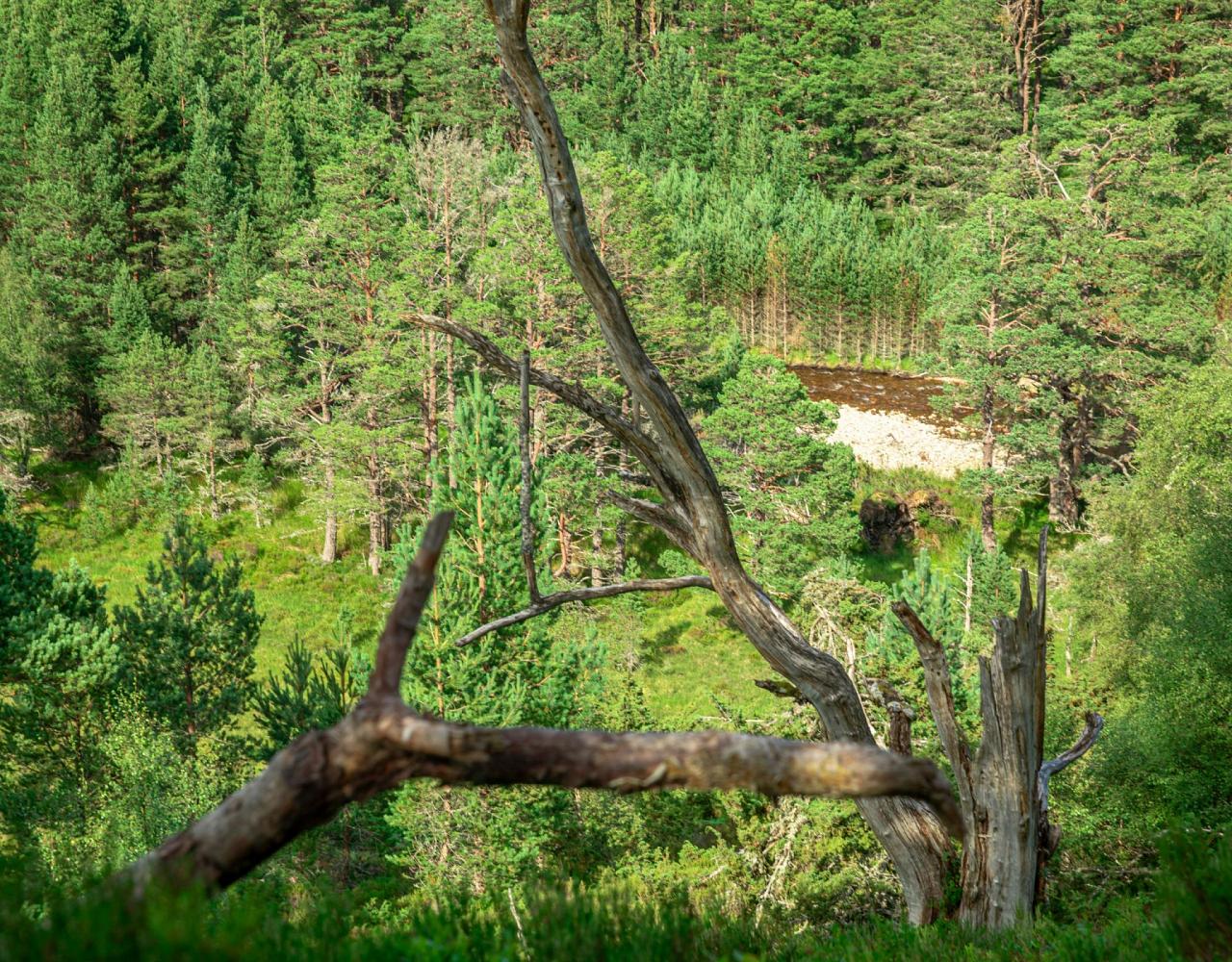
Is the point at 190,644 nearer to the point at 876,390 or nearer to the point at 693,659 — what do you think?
the point at 693,659

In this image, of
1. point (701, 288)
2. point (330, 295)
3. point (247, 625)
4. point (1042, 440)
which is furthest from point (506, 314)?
point (701, 288)

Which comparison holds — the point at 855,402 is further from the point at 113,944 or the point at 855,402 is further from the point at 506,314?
the point at 113,944

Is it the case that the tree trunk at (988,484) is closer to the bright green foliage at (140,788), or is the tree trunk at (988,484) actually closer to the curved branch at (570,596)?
the bright green foliage at (140,788)

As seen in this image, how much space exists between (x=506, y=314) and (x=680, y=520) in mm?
28815

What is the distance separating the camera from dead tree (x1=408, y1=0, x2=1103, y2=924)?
4672 millimetres

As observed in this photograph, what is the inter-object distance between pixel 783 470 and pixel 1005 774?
2578 centimetres

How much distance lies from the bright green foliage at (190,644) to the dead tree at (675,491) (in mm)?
16726

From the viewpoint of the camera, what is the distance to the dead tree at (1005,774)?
201 inches

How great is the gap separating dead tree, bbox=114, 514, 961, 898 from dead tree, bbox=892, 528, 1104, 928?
2.79 metres

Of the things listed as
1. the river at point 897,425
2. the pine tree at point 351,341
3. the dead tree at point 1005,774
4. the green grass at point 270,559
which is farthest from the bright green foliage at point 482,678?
the river at point 897,425

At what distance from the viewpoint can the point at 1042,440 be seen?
35.8m

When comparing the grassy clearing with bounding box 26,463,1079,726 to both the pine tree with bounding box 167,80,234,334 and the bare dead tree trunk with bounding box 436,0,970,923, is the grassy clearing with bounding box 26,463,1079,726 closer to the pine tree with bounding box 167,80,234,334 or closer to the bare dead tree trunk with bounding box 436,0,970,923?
the pine tree with bounding box 167,80,234,334

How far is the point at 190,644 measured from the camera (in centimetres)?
2009

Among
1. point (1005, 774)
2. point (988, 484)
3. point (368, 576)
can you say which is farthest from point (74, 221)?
point (1005, 774)
